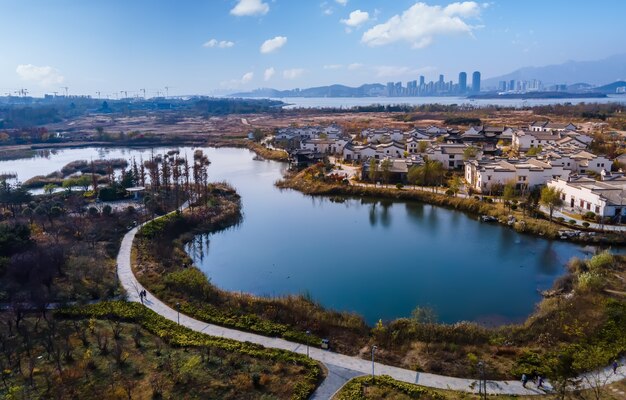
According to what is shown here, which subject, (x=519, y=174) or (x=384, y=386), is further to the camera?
(x=519, y=174)

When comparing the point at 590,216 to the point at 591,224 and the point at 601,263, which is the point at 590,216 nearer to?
the point at 591,224

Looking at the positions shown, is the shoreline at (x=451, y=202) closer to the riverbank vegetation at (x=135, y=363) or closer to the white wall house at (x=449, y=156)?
the white wall house at (x=449, y=156)

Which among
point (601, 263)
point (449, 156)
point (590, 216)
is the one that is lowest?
point (601, 263)

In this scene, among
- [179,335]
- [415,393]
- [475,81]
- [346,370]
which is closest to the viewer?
[415,393]

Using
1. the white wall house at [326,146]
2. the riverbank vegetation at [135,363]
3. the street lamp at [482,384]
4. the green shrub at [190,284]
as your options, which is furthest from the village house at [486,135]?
the riverbank vegetation at [135,363]

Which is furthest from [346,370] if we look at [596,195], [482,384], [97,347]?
[596,195]

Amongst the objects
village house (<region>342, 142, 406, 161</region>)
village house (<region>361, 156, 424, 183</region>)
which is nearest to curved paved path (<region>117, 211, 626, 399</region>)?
village house (<region>361, 156, 424, 183</region>)

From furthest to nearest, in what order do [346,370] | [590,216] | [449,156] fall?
[449,156], [590,216], [346,370]

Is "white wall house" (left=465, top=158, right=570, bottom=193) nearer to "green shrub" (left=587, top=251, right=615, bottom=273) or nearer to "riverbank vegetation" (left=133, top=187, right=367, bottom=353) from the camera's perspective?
"green shrub" (left=587, top=251, right=615, bottom=273)
